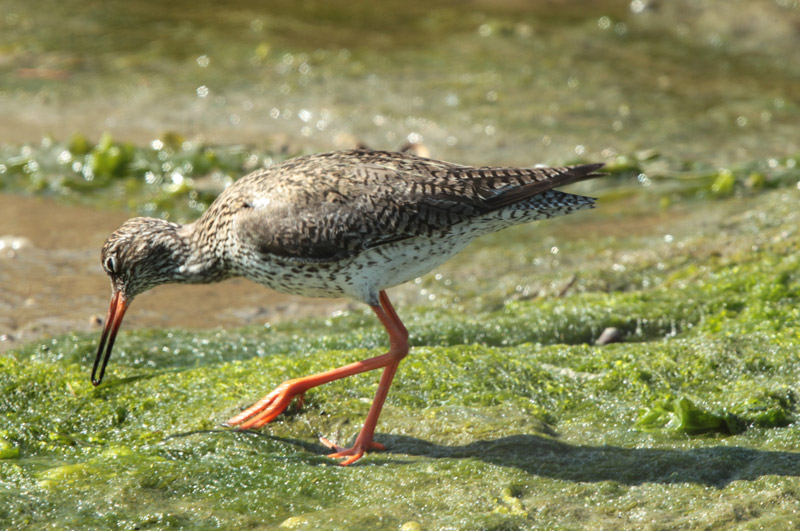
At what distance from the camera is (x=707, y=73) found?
13.7 meters

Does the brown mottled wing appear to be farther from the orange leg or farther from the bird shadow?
the bird shadow

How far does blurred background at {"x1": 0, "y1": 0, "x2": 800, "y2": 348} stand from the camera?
981 centimetres

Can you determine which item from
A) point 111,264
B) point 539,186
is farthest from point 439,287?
point 111,264

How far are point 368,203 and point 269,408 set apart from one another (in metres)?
1.39

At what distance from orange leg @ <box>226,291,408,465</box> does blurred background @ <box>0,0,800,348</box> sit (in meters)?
2.54

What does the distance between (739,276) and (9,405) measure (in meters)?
5.42

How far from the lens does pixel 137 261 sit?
625 centimetres

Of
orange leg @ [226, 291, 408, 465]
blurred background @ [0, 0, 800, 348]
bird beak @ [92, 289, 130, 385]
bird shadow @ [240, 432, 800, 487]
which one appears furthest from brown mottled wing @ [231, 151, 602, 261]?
blurred background @ [0, 0, 800, 348]

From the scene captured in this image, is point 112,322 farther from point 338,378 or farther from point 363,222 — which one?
point 363,222

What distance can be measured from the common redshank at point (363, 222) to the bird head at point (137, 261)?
1.32 ft

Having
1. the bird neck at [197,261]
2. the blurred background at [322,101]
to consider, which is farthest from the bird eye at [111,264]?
the blurred background at [322,101]

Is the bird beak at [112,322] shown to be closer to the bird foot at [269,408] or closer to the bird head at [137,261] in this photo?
the bird head at [137,261]

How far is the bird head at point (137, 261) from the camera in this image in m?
6.25

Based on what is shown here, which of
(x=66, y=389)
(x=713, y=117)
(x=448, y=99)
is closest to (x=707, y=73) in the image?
(x=713, y=117)
